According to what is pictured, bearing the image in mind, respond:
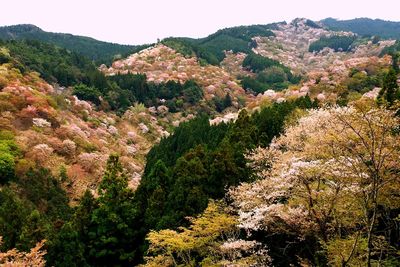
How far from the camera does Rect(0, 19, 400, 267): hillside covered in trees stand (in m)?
18.8

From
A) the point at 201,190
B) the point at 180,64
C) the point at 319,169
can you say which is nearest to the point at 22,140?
the point at 201,190

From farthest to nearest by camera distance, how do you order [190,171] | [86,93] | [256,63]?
[256,63], [86,93], [190,171]

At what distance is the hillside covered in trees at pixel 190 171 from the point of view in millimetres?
18844

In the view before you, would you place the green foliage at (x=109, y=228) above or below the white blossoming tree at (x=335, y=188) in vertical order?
below

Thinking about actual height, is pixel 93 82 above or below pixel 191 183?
above

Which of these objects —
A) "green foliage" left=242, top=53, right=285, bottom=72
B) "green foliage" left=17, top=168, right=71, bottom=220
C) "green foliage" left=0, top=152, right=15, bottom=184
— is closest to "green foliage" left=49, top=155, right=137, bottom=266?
"green foliage" left=17, top=168, right=71, bottom=220

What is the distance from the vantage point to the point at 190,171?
30.2 metres

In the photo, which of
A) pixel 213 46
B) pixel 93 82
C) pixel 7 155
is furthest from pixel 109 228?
pixel 213 46

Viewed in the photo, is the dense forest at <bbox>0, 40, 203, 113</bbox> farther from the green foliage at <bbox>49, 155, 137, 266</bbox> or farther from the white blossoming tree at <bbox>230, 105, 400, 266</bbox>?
the white blossoming tree at <bbox>230, 105, 400, 266</bbox>

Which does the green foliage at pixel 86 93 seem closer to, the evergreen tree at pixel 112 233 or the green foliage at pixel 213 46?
the evergreen tree at pixel 112 233

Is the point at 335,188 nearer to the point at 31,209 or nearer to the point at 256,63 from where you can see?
the point at 31,209

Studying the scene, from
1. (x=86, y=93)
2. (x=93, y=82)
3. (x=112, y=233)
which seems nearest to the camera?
(x=112, y=233)

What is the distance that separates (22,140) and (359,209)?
38.9 m

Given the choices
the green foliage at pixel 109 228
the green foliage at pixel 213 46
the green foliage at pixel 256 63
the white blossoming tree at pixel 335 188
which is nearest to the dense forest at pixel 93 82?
the green foliage at pixel 213 46
